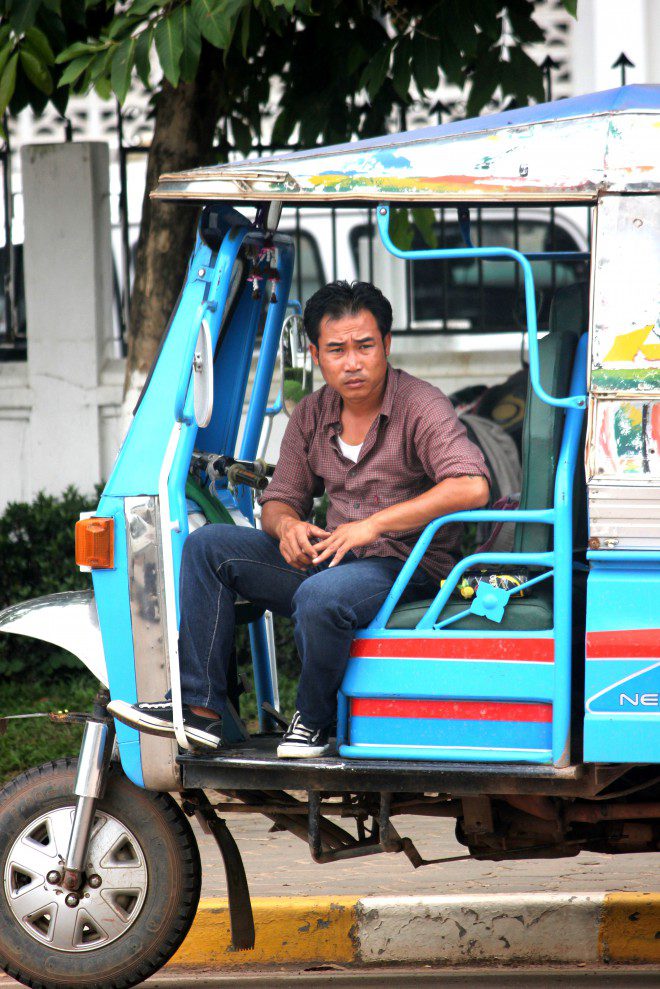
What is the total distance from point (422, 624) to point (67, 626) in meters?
1.01

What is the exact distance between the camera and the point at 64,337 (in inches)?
292

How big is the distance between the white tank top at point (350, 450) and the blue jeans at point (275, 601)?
0.28 m

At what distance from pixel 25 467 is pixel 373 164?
180 inches

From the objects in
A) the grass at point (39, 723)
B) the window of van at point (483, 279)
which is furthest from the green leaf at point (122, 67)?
the grass at point (39, 723)

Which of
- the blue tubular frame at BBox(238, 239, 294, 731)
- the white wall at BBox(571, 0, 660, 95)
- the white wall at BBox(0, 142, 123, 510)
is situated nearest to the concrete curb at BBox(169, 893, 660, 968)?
the blue tubular frame at BBox(238, 239, 294, 731)

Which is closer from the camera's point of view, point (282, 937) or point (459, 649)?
point (459, 649)

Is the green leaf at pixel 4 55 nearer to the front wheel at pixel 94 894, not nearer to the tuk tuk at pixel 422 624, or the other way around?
the tuk tuk at pixel 422 624

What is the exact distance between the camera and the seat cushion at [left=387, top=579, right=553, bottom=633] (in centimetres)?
326

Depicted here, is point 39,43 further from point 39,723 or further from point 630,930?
point 630,930

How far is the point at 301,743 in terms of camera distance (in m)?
3.40

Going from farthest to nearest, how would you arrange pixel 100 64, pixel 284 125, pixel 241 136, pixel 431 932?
pixel 241 136
pixel 284 125
pixel 100 64
pixel 431 932

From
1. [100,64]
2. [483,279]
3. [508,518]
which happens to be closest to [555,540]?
[508,518]

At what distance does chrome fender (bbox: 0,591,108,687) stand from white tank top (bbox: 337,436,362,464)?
2.60ft

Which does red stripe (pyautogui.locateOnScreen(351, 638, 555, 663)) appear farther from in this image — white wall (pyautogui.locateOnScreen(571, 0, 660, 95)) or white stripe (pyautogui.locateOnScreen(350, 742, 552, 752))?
white wall (pyautogui.locateOnScreen(571, 0, 660, 95))
